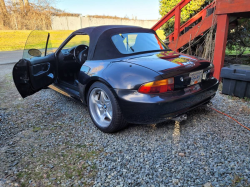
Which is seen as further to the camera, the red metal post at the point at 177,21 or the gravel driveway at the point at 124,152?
the red metal post at the point at 177,21

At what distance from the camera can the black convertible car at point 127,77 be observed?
2.16 metres

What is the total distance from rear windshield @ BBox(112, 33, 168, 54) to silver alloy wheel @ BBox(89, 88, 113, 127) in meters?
0.69

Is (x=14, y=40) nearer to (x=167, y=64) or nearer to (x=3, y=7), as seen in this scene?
(x=3, y=7)

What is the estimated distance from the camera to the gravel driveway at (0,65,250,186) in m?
1.84

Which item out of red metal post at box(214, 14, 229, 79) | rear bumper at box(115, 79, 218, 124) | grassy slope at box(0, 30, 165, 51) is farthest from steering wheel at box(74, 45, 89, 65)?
grassy slope at box(0, 30, 165, 51)

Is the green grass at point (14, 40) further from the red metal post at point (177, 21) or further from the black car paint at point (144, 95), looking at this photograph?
the black car paint at point (144, 95)

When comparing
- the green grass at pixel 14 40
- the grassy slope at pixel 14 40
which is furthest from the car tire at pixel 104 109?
the grassy slope at pixel 14 40

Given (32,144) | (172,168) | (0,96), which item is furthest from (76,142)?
(0,96)

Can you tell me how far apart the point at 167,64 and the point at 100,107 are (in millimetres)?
1133

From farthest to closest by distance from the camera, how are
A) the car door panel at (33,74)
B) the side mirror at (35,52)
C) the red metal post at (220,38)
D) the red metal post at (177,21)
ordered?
the red metal post at (177,21) < the red metal post at (220,38) < the side mirror at (35,52) < the car door panel at (33,74)

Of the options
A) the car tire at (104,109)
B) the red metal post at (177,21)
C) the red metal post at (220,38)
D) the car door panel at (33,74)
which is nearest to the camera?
the car tire at (104,109)

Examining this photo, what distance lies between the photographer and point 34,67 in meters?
3.13

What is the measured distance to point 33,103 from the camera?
12.7 feet

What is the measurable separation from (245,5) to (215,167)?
3658 millimetres
